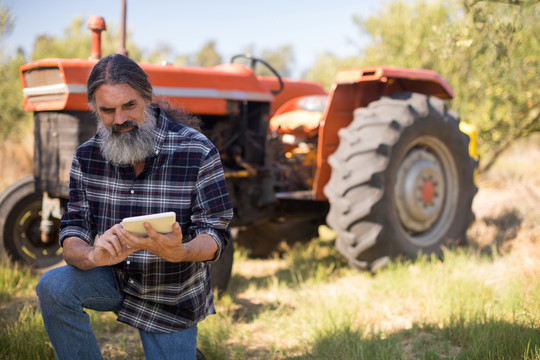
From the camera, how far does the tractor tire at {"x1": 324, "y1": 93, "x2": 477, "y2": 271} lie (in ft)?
11.7

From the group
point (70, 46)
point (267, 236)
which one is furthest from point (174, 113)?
point (70, 46)

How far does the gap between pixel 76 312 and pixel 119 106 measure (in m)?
0.80

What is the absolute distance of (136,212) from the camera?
2051 millimetres

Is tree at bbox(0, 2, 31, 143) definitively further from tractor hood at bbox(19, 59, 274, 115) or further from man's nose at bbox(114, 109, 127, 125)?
man's nose at bbox(114, 109, 127, 125)

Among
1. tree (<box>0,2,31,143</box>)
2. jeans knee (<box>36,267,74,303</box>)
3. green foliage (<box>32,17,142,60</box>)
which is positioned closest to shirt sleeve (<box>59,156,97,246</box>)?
jeans knee (<box>36,267,74,303</box>)

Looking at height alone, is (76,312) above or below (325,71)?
below

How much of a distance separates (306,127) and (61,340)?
9.78 ft

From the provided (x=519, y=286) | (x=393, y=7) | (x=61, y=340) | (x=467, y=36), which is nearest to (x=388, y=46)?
(x=393, y=7)

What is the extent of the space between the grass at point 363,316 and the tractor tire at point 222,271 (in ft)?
0.33

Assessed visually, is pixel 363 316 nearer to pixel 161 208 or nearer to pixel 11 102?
pixel 161 208

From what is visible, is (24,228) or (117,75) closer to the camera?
(117,75)

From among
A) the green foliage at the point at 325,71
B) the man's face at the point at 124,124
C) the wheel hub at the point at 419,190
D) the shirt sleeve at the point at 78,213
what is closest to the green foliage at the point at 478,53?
the wheel hub at the point at 419,190

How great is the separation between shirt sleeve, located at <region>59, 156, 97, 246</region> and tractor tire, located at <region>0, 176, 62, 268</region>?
176cm

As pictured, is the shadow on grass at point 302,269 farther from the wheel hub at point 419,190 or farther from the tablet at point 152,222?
the tablet at point 152,222
